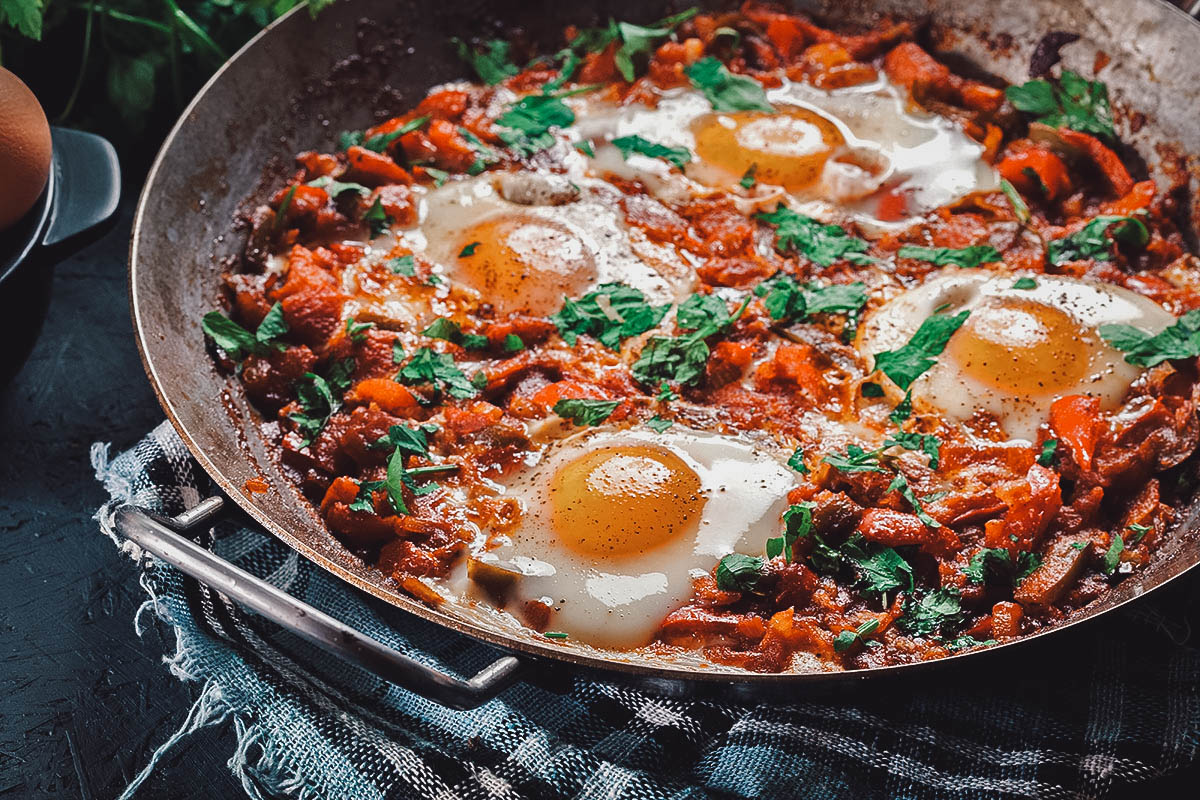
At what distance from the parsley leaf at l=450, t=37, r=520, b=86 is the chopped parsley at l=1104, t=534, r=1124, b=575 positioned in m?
3.18

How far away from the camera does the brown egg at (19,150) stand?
10.1 ft

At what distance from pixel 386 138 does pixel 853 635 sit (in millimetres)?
2713

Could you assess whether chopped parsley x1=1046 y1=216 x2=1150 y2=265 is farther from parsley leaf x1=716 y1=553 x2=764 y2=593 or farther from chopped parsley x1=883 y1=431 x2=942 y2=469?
parsley leaf x1=716 y1=553 x2=764 y2=593

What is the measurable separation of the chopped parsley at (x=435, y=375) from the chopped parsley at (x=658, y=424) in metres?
0.58

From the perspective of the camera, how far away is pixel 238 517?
11.0ft

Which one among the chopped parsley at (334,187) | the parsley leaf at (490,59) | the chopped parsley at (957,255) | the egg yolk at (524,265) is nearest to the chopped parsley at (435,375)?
the egg yolk at (524,265)

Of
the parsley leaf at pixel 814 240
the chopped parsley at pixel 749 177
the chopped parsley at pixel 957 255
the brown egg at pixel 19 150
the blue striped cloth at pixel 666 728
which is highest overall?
the brown egg at pixel 19 150

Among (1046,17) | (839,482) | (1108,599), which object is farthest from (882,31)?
(1108,599)

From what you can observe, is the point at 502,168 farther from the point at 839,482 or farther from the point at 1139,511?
the point at 1139,511

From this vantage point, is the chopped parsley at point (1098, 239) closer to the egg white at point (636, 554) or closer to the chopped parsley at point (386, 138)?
the egg white at point (636, 554)

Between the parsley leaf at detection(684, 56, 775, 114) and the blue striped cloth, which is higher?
the parsley leaf at detection(684, 56, 775, 114)

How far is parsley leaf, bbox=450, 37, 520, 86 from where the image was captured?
4797 mm

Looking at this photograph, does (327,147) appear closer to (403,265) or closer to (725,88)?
(403,265)

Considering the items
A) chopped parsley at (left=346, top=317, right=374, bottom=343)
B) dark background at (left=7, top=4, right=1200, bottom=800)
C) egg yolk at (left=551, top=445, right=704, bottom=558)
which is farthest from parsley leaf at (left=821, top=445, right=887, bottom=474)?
chopped parsley at (left=346, top=317, right=374, bottom=343)
